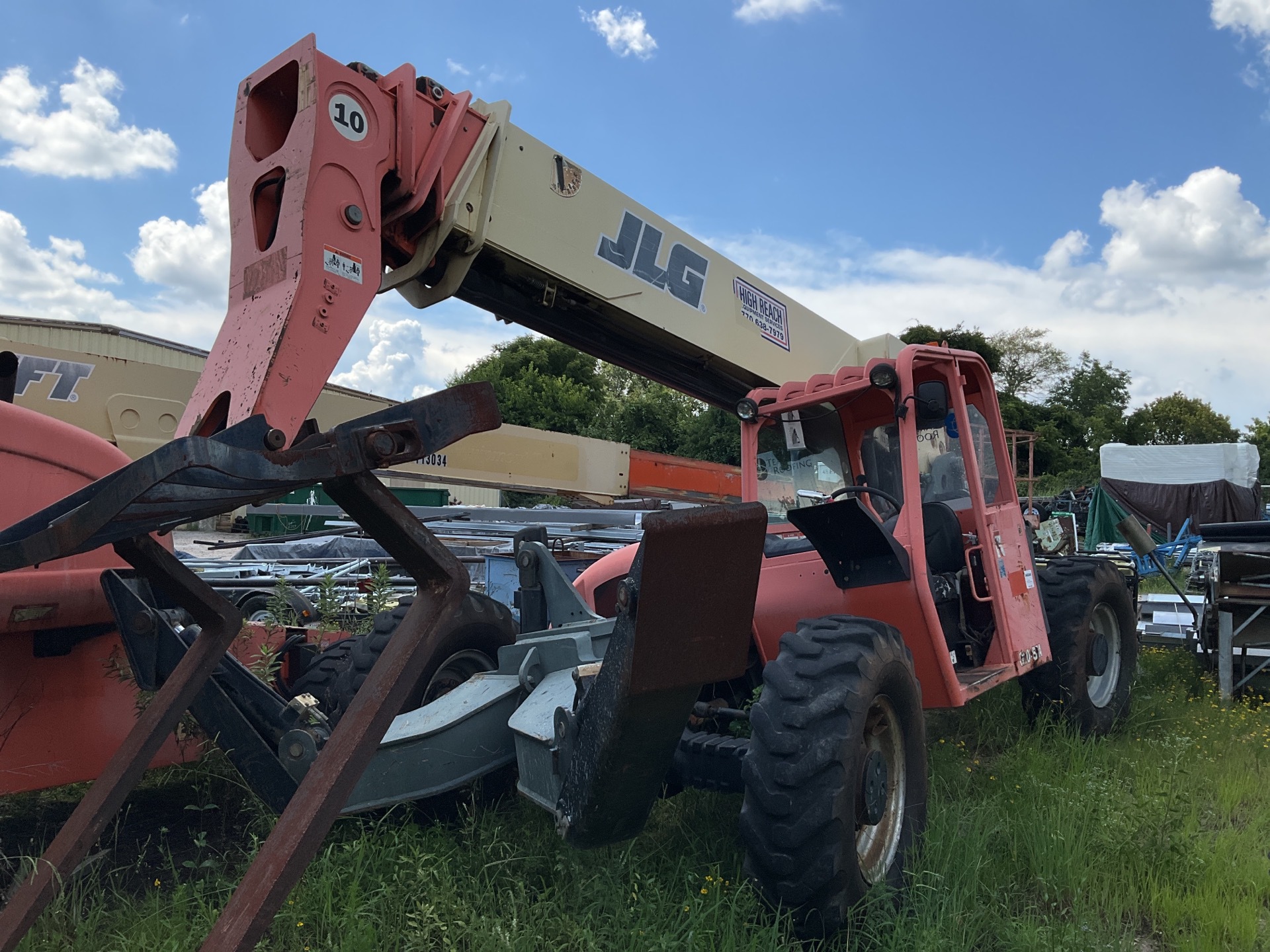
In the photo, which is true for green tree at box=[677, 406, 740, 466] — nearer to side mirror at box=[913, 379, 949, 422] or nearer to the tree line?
the tree line

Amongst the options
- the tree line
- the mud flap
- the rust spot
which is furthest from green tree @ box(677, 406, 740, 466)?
the mud flap

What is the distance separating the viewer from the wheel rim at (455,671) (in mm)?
3852

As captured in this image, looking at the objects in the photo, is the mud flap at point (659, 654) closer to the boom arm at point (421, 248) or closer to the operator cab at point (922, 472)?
the boom arm at point (421, 248)

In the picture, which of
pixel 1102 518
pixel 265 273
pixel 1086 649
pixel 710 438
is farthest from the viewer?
pixel 710 438

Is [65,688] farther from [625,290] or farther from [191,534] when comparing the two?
[191,534]

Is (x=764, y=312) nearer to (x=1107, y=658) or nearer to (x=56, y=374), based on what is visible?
(x=1107, y=658)

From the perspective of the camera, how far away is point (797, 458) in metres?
4.87

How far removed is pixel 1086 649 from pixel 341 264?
15.0 feet

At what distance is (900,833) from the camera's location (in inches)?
132

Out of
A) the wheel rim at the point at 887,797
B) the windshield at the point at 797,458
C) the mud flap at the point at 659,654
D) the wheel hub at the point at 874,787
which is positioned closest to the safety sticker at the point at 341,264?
the mud flap at the point at 659,654

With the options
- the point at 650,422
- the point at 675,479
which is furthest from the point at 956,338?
the point at 675,479

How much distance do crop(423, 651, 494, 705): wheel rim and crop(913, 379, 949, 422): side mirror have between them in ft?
7.28

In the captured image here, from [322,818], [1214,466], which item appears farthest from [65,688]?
[1214,466]

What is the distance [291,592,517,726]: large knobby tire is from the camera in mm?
3750
